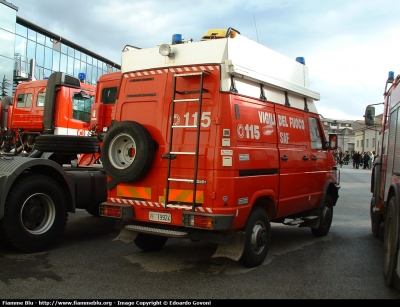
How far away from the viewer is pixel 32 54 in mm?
29594

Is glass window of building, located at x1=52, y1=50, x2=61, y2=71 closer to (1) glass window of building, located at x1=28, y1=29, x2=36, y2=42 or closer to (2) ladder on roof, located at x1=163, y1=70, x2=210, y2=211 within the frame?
(1) glass window of building, located at x1=28, y1=29, x2=36, y2=42

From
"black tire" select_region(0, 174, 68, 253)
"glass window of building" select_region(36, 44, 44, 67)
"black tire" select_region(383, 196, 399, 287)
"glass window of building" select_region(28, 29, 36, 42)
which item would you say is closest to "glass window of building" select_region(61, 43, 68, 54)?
"glass window of building" select_region(36, 44, 44, 67)

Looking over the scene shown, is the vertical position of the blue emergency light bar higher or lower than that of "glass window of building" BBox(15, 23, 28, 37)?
lower

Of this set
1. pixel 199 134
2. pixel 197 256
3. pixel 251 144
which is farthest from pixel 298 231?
pixel 199 134

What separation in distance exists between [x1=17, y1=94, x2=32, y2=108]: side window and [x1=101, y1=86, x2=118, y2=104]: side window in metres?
2.15

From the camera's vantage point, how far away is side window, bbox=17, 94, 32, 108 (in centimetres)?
1116

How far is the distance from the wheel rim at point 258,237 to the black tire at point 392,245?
1530 millimetres

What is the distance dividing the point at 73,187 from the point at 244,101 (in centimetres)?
325

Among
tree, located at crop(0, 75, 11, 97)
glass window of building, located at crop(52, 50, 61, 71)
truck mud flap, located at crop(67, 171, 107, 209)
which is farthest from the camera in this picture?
glass window of building, located at crop(52, 50, 61, 71)

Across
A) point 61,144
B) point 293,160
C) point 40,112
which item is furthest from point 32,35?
point 293,160

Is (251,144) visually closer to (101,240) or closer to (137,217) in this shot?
(137,217)

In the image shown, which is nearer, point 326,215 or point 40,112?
point 326,215

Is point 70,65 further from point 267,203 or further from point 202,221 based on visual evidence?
point 202,221

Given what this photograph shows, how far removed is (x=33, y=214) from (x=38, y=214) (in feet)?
0.30
